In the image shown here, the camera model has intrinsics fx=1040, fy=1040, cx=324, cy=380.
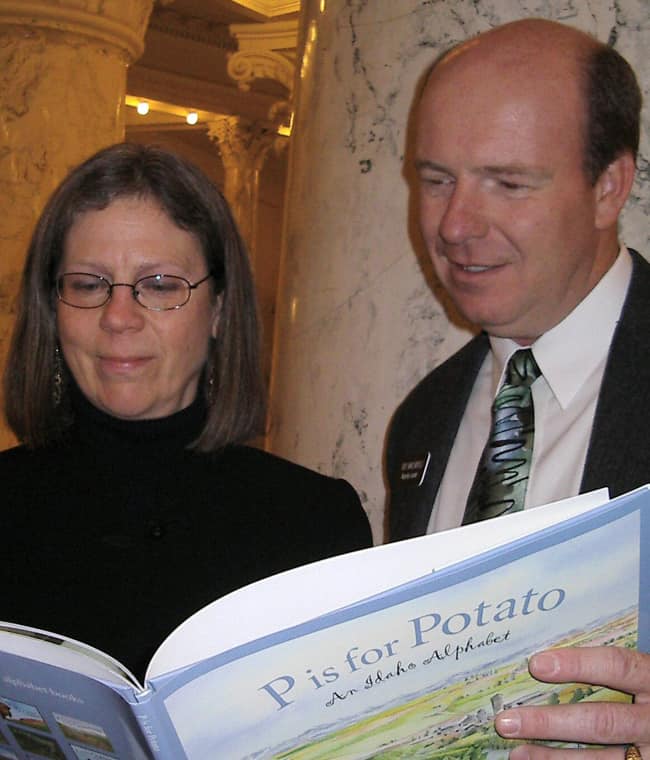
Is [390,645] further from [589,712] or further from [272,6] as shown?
[272,6]

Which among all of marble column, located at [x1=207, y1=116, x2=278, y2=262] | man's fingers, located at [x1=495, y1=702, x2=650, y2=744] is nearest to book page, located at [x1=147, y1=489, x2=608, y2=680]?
man's fingers, located at [x1=495, y1=702, x2=650, y2=744]

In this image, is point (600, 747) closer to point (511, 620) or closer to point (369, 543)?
point (511, 620)

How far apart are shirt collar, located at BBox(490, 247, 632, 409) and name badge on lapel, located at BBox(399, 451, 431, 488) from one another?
0.39 meters

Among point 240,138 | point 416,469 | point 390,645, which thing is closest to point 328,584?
point 390,645

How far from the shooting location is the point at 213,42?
1293 cm

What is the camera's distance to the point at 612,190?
209 centimetres

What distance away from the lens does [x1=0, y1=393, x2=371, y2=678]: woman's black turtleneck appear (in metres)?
2.21

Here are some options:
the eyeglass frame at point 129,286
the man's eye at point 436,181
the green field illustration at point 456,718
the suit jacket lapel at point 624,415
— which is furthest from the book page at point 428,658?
the eyeglass frame at point 129,286

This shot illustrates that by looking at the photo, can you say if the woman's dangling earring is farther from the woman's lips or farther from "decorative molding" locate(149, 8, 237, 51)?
"decorative molding" locate(149, 8, 237, 51)

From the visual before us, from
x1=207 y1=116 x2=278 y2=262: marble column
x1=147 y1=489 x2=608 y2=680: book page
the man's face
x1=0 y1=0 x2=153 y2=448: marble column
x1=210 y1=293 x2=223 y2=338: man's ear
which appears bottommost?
x1=147 y1=489 x2=608 y2=680: book page

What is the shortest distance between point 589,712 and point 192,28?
1231cm

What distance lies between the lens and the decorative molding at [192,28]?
12.1m

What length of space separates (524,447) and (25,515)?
1121 mm

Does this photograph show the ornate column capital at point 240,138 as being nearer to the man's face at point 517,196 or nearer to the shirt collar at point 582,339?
the man's face at point 517,196
